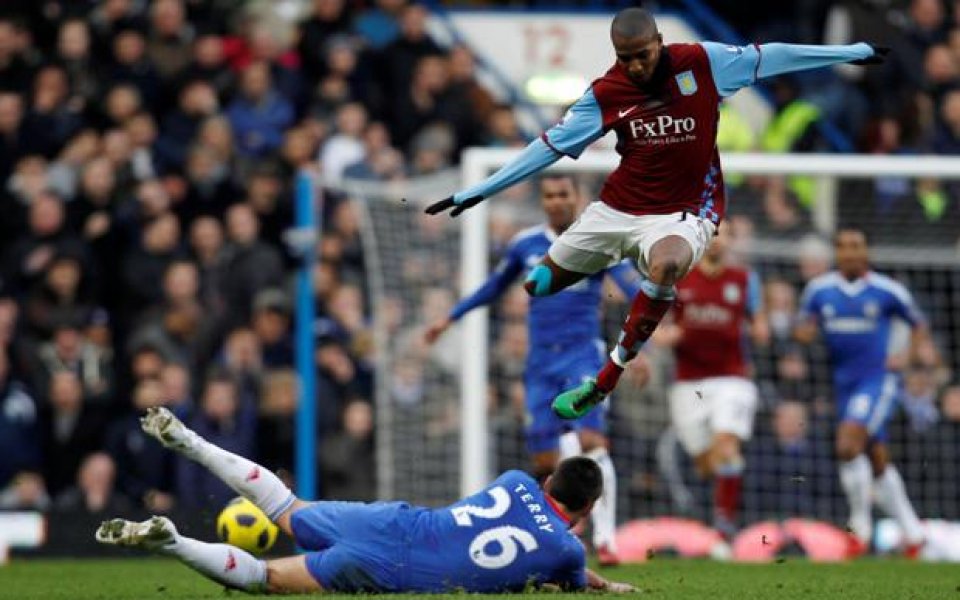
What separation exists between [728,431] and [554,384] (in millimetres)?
2720

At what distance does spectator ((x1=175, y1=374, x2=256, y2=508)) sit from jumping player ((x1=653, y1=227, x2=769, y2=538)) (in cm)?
336

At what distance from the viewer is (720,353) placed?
1678 cm

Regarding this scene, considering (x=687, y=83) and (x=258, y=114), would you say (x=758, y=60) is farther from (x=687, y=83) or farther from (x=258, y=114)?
(x=258, y=114)

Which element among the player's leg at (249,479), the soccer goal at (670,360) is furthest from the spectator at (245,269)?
the player's leg at (249,479)

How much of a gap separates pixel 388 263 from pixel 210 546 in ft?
25.6

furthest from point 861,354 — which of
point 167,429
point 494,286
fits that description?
point 167,429

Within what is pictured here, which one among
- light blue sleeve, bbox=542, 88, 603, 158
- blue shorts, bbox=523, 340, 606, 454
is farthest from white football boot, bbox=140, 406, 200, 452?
blue shorts, bbox=523, 340, 606, 454

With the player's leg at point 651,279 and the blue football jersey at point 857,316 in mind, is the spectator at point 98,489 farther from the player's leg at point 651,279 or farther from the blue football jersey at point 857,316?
the player's leg at point 651,279

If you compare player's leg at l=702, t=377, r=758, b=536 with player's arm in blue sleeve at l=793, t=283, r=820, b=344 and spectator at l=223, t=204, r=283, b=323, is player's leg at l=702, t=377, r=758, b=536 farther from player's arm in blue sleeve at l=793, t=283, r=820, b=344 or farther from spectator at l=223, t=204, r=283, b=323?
spectator at l=223, t=204, r=283, b=323

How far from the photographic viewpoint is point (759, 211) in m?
18.8

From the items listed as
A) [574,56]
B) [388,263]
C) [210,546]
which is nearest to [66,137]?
[388,263]

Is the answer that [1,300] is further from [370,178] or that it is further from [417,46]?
[417,46]

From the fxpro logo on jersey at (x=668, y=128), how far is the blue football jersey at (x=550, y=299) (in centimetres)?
245

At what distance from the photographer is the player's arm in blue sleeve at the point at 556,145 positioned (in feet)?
39.0
